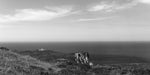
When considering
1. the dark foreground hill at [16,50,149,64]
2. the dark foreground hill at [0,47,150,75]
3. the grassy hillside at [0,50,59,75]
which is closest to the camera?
the grassy hillside at [0,50,59,75]

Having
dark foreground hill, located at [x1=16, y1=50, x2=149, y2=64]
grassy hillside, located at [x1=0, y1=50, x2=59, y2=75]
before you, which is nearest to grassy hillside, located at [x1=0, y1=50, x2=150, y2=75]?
grassy hillside, located at [x1=0, y1=50, x2=59, y2=75]

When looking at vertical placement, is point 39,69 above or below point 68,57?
above

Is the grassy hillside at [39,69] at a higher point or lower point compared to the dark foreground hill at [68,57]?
higher

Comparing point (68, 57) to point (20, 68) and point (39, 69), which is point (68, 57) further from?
point (20, 68)

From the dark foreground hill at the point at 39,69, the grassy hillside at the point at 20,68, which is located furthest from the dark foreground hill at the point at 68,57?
the grassy hillside at the point at 20,68

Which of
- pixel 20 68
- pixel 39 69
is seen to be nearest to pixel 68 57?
pixel 39 69

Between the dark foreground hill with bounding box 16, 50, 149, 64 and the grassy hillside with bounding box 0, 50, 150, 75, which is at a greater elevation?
the grassy hillside with bounding box 0, 50, 150, 75

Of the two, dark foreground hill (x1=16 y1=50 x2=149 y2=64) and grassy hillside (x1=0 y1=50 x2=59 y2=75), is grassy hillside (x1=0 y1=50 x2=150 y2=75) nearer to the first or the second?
grassy hillside (x1=0 y1=50 x2=59 y2=75)

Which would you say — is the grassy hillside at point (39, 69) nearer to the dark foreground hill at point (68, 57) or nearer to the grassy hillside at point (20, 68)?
the grassy hillside at point (20, 68)

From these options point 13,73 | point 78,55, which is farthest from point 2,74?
point 78,55

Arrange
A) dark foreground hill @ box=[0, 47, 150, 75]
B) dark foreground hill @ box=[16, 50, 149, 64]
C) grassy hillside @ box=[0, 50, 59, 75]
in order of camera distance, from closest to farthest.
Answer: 1. grassy hillside @ box=[0, 50, 59, 75]
2. dark foreground hill @ box=[0, 47, 150, 75]
3. dark foreground hill @ box=[16, 50, 149, 64]

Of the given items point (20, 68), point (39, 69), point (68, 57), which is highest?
point (20, 68)
